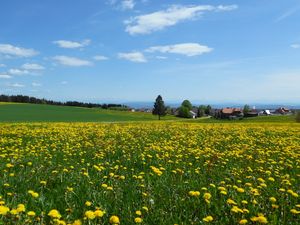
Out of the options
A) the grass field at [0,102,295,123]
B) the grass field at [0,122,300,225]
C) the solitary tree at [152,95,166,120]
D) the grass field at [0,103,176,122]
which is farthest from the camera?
the solitary tree at [152,95,166,120]

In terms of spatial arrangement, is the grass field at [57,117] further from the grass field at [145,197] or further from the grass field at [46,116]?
the grass field at [145,197]

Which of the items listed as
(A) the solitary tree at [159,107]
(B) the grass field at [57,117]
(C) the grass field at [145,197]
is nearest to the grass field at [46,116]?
(B) the grass field at [57,117]

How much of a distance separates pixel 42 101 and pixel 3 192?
113 meters

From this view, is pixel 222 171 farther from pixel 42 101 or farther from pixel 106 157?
pixel 42 101

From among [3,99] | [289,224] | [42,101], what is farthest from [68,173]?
[42,101]

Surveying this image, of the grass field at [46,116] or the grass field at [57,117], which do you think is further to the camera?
the grass field at [57,117]

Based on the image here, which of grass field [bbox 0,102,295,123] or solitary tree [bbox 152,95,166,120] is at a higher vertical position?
solitary tree [bbox 152,95,166,120]

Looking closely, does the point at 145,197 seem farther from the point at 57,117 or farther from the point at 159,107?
the point at 159,107

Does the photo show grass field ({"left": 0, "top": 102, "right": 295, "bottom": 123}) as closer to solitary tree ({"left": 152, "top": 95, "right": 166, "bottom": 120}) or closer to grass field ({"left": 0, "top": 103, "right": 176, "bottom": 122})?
grass field ({"left": 0, "top": 103, "right": 176, "bottom": 122})

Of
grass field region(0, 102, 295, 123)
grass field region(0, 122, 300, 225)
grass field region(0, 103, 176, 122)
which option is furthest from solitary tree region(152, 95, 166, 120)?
grass field region(0, 122, 300, 225)

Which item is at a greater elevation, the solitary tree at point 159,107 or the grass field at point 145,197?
the solitary tree at point 159,107

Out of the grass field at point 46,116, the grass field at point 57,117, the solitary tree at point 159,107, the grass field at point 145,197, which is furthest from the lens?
the solitary tree at point 159,107

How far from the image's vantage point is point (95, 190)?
5445 mm

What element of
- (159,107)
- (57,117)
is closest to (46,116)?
(57,117)
